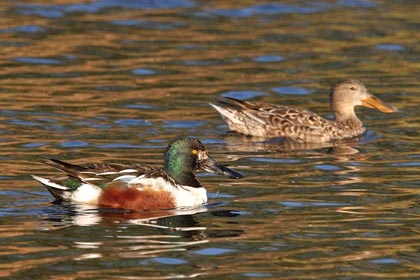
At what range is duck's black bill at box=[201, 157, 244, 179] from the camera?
12.2 m

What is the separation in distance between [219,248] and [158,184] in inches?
62.9

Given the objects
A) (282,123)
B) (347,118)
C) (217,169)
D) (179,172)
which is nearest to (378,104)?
(347,118)

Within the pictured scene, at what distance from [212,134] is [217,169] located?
3.47 m

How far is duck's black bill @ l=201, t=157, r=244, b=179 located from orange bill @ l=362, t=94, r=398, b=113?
4.53m

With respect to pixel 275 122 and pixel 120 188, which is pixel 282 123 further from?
pixel 120 188

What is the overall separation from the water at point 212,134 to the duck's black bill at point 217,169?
182mm

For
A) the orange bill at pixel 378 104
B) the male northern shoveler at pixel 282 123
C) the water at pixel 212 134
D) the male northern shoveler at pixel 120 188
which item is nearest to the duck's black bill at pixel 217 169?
the water at pixel 212 134

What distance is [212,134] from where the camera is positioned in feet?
51.5

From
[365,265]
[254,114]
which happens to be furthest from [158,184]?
[254,114]

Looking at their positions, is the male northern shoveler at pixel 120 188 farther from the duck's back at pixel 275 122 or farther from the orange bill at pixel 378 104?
the orange bill at pixel 378 104

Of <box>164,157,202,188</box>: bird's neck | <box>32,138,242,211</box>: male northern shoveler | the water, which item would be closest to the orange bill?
the water

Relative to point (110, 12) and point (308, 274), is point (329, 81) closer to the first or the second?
point (110, 12)

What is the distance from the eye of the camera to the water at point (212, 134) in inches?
391

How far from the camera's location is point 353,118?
16500 millimetres
